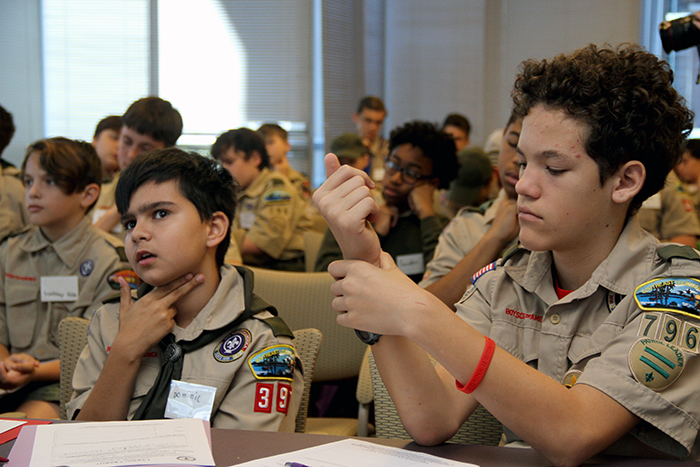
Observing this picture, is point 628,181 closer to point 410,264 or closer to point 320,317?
point 320,317

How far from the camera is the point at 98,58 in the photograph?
6.34 metres

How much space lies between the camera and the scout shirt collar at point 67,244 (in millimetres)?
2166

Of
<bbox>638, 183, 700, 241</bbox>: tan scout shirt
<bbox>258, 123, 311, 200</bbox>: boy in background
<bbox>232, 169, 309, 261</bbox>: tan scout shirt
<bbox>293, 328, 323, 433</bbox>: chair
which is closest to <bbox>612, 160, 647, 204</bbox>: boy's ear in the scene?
<bbox>293, 328, 323, 433</bbox>: chair

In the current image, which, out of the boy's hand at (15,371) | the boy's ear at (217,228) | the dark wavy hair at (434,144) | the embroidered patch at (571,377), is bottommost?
the boy's hand at (15,371)

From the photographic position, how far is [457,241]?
2301mm

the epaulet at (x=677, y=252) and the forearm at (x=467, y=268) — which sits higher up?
the epaulet at (x=677, y=252)

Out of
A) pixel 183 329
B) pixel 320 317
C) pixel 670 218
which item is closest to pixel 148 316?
pixel 183 329

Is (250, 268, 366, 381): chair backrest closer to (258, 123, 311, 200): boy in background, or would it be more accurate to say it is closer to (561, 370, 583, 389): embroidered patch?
(561, 370, 583, 389): embroidered patch

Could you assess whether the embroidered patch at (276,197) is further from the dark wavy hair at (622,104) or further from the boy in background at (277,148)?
the dark wavy hair at (622,104)

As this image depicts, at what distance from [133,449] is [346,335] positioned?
1.10m

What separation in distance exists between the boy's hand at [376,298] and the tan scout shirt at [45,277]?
1.39 m

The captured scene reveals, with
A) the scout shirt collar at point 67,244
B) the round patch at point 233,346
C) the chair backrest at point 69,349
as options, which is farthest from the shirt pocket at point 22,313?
the round patch at point 233,346

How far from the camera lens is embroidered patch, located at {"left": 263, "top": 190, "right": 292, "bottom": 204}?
3.79 meters

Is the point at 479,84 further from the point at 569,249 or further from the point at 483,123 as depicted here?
the point at 569,249
